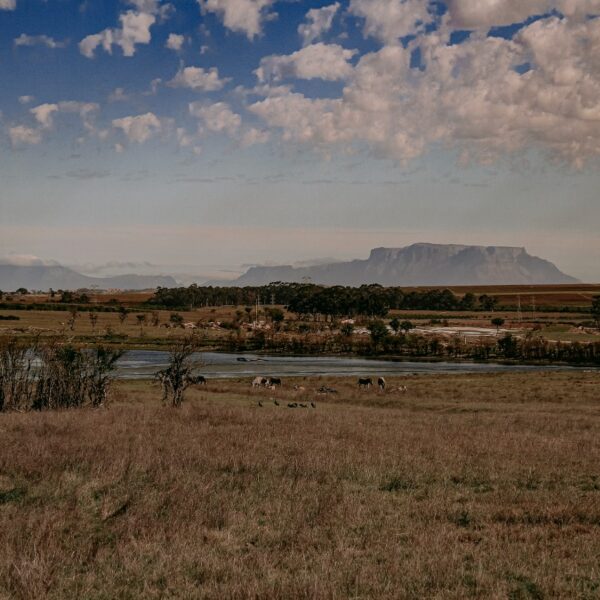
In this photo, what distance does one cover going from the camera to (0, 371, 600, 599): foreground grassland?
8266mm

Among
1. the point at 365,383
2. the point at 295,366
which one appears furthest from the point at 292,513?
the point at 295,366

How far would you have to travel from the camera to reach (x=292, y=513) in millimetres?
11422

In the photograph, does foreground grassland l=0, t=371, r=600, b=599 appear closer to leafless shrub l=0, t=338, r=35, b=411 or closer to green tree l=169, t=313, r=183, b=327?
leafless shrub l=0, t=338, r=35, b=411

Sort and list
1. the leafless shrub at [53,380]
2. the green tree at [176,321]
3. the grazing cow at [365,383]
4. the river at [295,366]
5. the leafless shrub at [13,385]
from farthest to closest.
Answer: the green tree at [176,321]
the river at [295,366]
the grazing cow at [365,383]
the leafless shrub at [53,380]
the leafless shrub at [13,385]

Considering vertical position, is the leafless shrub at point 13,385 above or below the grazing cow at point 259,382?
above

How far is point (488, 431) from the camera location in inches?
931

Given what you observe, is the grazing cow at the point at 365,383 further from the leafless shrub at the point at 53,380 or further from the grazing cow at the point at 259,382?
the leafless shrub at the point at 53,380

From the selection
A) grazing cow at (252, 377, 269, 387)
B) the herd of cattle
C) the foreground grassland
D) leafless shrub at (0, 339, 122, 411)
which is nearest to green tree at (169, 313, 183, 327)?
the herd of cattle

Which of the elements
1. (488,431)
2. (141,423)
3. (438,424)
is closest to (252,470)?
(141,423)

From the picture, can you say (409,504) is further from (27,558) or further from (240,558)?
(27,558)

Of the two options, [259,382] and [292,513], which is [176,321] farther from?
[292,513]

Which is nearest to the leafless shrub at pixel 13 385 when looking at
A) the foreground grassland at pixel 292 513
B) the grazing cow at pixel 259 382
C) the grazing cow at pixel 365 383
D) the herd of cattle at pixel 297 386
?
the foreground grassland at pixel 292 513

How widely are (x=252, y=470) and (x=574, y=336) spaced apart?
126725 mm

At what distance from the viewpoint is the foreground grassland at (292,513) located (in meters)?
8.27
